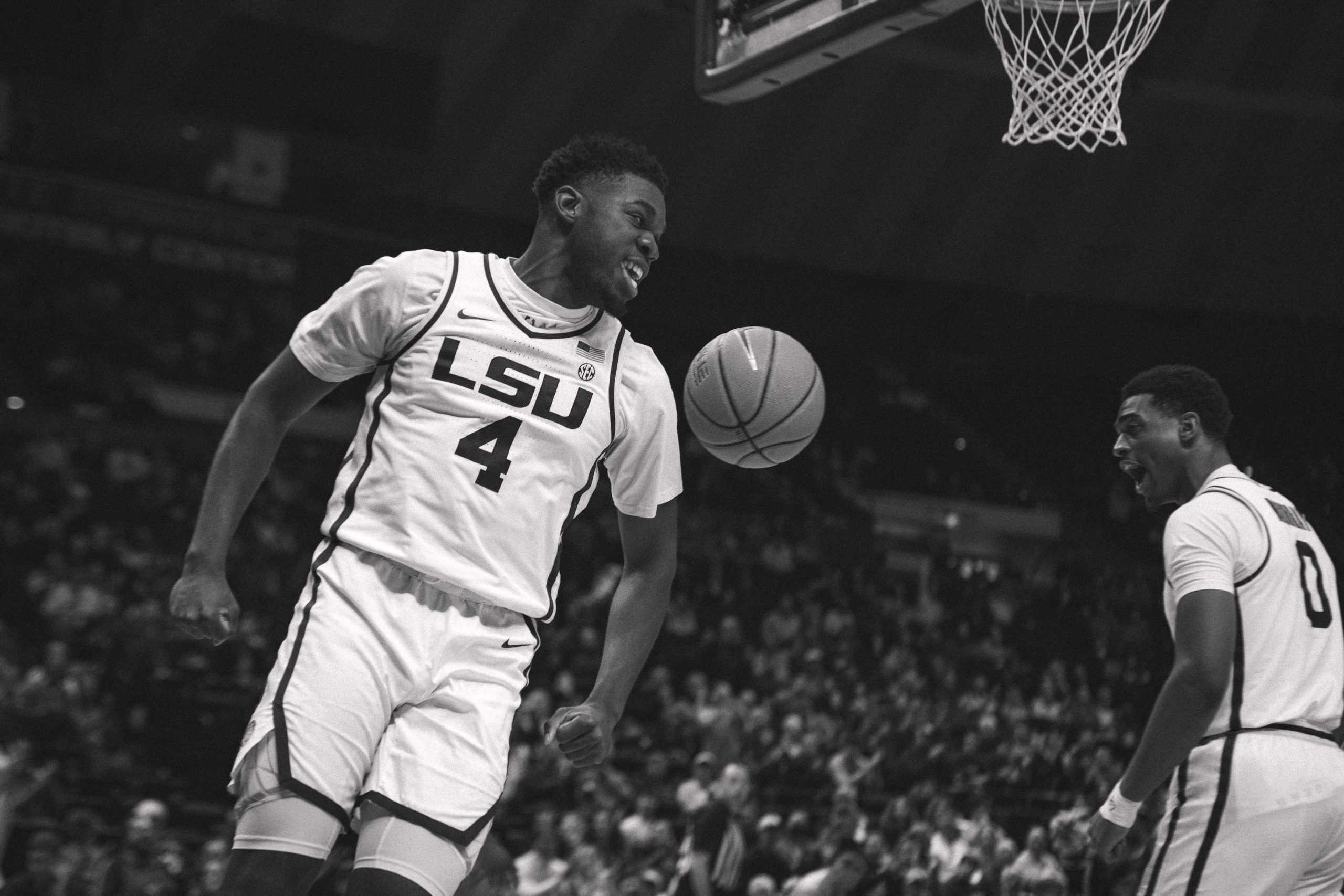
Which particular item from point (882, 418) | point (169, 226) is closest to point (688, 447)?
point (882, 418)

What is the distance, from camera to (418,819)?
9.68 feet

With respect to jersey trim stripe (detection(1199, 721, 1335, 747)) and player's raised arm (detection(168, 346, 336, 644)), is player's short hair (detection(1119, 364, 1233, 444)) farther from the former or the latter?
player's raised arm (detection(168, 346, 336, 644))

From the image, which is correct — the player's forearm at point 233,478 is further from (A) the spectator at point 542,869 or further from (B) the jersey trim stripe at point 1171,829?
(A) the spectator at point 542,869

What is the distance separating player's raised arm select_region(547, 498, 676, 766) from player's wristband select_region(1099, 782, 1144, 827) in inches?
56.4

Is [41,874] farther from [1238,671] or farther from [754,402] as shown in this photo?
[1238,671]

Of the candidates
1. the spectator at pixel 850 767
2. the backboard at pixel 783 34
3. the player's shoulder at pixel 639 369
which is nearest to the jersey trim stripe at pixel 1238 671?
the player's shoulder at pixel 639 369

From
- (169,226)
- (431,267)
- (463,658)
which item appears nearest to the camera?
(463,658)

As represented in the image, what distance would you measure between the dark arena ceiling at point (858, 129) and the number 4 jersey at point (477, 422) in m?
17.2

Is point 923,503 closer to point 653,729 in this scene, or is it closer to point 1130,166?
point 1130,166

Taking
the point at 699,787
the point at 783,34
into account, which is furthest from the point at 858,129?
the point at 783,34

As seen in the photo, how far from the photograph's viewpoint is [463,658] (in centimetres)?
316

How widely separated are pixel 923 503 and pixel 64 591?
533 inches

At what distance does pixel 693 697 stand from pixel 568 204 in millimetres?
12894

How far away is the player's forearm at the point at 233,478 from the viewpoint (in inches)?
124
